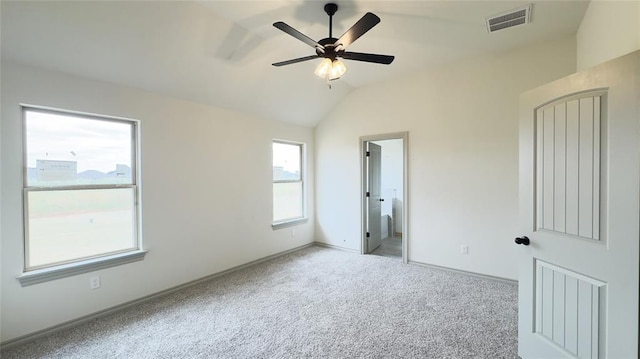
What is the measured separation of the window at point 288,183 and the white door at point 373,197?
127 centimetres

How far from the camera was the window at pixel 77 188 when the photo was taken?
2336mm

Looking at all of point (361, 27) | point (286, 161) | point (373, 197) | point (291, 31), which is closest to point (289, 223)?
point (286, 161)

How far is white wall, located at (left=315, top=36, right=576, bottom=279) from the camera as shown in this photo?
3.31 m

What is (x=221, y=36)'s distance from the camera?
280cm

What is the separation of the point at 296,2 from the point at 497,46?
8.26ft

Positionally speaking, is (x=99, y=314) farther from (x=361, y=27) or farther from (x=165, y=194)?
(x=361, y=27)

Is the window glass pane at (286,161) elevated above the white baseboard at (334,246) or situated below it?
above

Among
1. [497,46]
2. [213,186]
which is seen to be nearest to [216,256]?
[213,186]

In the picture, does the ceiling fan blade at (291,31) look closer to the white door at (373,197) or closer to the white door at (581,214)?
the white door at (581,214)

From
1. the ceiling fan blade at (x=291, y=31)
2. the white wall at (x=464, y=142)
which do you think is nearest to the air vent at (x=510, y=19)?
the white wall at (x=464, y=142)

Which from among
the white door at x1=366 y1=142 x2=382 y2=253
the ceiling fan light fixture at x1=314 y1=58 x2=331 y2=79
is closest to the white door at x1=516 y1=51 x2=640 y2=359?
the ceiling fan light fixture at x1=314 y1=58 x2=331 y2=79

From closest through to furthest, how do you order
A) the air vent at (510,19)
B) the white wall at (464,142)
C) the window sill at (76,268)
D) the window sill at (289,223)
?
the window sill at (76,268)
the air vent at (510,19)
the white wall at (464,142)
the window sill at (289,223)

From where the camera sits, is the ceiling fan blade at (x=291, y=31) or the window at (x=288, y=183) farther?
the window at (x=288, y=183)

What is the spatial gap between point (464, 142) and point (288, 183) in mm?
2939
